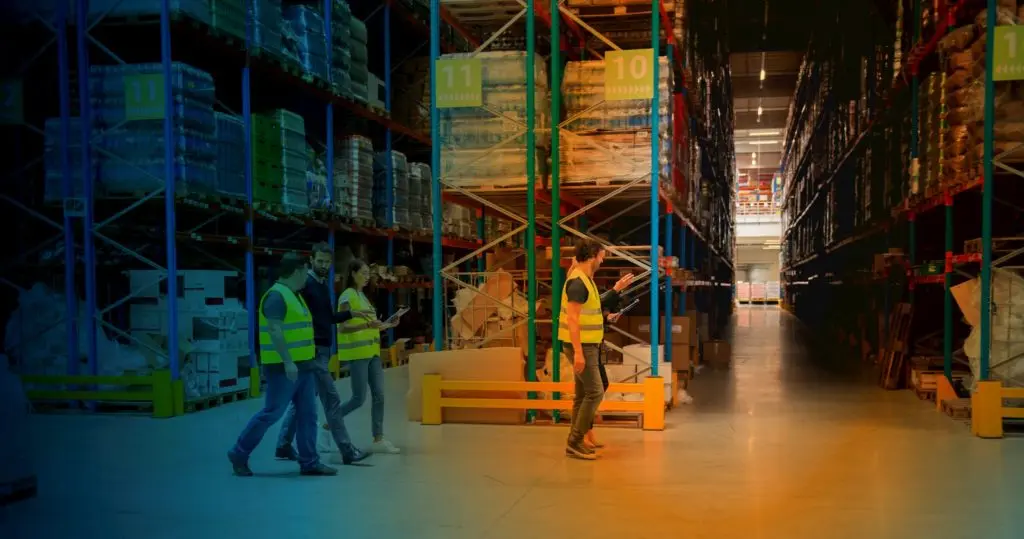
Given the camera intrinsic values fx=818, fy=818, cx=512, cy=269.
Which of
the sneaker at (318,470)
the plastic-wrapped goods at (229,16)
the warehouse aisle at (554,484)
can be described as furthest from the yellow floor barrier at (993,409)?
the plastic-wrapped goods at (229,16)

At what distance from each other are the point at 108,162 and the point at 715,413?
7.27 m

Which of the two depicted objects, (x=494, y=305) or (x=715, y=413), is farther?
(x=494, y=305)

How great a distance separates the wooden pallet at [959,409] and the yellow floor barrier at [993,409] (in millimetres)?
952

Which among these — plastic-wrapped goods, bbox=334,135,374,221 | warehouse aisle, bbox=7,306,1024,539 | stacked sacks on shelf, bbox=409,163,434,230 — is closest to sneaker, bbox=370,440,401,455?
warehouse aisle, bbox=7,306,1024,539

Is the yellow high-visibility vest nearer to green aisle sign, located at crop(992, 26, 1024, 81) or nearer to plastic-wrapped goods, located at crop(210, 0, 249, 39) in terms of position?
green aisle sign, located at crop(992, 26, 1024, 81)

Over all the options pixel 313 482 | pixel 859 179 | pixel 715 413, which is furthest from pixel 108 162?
pixel 859 179

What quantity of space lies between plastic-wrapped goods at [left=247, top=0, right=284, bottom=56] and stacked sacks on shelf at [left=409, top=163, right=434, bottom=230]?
15.5 feet

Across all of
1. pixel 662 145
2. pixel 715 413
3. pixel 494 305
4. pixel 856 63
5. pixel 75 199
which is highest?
pixel 856 63

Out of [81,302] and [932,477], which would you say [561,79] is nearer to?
[932,477]

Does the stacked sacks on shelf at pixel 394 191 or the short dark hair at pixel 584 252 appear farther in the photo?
the stacked sacks on shelf at pixel 394 191

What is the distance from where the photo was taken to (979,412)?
24.4 ft

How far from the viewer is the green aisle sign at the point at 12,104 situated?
9219 millimetres

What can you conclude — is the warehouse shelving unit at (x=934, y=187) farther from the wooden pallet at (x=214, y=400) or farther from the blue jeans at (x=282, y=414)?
the wooden pallet at (x=214, y=400)

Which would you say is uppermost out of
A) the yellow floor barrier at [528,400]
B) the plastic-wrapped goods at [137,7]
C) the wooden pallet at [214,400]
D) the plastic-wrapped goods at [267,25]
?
the plastic-wrapped goods at [267,25]
